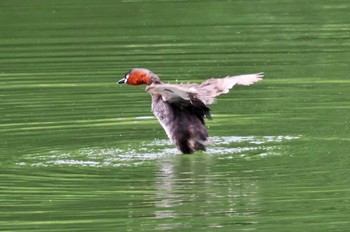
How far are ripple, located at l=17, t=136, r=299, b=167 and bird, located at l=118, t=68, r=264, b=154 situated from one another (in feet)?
0.50

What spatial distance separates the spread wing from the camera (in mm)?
13117

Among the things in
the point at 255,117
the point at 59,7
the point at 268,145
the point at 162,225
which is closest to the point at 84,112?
the point at 255,117

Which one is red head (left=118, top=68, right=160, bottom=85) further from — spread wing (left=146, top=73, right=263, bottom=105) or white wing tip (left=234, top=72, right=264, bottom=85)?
white wing tip (left=234, top=72, right=264, bottom=85)

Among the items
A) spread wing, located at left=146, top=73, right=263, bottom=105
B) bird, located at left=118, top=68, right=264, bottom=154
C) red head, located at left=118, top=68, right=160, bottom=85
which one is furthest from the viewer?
red head, located at left=118, top=68, right=160, bottom=85

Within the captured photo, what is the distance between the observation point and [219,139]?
14.1m

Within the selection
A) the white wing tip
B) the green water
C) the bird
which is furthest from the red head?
the white wing tip

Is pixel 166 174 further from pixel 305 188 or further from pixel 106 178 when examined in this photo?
pixel 305 188

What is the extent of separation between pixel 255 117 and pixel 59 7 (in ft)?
29.9

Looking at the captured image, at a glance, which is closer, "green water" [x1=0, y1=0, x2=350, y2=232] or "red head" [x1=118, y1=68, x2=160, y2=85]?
"green water" [x1=0, y1=0, x2=350, y2=232]

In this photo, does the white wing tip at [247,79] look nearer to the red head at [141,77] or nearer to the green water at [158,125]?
the green water at [158,125]

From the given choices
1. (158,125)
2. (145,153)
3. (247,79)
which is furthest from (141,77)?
(158,125)

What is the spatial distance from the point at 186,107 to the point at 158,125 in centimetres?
144

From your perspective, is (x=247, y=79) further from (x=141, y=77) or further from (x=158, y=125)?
(x=158, y=125)

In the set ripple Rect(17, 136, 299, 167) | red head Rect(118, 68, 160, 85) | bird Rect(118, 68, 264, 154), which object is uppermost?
red head Rect(118, 68, 160, 85)
